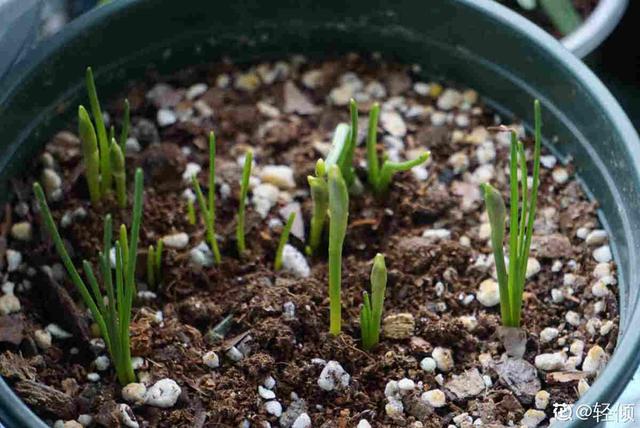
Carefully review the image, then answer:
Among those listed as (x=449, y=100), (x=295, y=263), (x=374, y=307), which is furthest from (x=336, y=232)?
(x=449, y=100)

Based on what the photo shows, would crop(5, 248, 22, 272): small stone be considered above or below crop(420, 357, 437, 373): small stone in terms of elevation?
above

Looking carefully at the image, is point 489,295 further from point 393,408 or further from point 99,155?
point 99,155

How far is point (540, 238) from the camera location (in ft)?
3.71

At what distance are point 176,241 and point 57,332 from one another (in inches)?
6.3

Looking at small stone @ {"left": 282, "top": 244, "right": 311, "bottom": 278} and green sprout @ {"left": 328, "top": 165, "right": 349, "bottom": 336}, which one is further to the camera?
small stone @ {"left": 282, "top": 244, "right": 311, "bottom": 278}

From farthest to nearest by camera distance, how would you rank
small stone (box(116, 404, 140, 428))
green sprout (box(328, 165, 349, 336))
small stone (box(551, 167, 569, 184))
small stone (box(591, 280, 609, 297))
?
small stone (box(551, 167, 569, 184)) < small stone (box(591, 280, 609, 297)) < small stone (box(116, 404, 140, 428)) < green sprout (box(328, 165, 349, 336))

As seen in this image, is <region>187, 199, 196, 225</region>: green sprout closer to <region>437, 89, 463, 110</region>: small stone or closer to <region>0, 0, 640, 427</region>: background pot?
<region>0, 0, 640, 427</region>: background pot

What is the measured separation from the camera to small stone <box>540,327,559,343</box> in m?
1.04

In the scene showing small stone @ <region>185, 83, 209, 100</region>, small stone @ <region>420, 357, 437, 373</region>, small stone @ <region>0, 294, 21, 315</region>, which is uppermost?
A: small stone @ <region>185, 83, 209, 100</region>

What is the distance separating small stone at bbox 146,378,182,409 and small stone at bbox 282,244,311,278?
19 cm

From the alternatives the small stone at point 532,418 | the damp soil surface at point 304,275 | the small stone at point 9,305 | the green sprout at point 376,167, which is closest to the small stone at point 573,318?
the damp soil surface at point 304,275

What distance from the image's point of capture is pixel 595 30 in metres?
1.21

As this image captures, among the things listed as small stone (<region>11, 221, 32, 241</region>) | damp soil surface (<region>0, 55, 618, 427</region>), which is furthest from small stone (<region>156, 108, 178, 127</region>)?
small stone (<region>11, 221, 32, 241</region>)

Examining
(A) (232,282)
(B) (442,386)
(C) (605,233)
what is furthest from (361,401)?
(C) (605,233)
